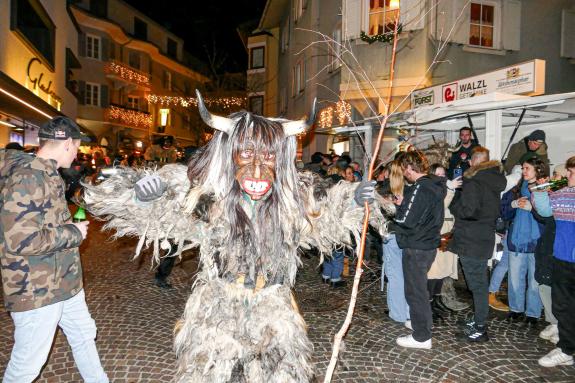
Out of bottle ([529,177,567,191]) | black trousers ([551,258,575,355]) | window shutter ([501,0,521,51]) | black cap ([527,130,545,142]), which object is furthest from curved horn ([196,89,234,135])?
window shutter ([501,0,521,51])

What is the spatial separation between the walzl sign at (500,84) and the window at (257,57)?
68.8ft

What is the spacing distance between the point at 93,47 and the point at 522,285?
104ft

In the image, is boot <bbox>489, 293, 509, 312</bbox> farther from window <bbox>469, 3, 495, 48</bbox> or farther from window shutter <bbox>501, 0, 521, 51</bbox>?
window shutter <bbox>501, 0, 521, 51</bbox>

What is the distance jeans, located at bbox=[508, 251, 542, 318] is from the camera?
500cm

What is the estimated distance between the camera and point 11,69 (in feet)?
39.8

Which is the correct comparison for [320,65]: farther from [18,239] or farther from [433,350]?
[18,239]

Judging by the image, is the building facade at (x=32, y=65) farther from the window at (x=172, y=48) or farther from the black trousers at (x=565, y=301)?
the window at (x=172, y=48)

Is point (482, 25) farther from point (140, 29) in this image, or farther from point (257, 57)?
point (140, 29)

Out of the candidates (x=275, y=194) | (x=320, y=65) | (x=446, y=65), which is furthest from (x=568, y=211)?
(x=320, y=65)

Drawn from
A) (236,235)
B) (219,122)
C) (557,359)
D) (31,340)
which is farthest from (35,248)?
(557,359)

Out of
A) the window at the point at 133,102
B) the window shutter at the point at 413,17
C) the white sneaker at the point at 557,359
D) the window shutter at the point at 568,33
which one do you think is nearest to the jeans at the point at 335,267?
the white sneaker at the point at 557,359

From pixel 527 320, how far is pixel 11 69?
14139 mm

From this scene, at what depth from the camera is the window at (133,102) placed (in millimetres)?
34266

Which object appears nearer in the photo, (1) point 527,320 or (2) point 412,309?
(2) point 412,309
